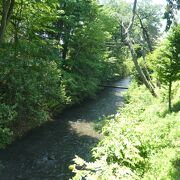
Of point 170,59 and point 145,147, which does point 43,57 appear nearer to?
point 170,59

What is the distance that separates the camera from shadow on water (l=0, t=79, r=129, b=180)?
1361 centimetres

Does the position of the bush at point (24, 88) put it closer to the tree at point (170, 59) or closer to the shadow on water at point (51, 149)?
the shadow on water at point (51, 149)

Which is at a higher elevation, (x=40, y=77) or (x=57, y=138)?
(x=40, y=77)

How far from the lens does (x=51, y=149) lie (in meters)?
16.8

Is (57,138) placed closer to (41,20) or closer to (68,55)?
(41,20)

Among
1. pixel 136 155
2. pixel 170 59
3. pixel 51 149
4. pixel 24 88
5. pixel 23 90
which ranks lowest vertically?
pixel 51 149

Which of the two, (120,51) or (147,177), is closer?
(147,177)

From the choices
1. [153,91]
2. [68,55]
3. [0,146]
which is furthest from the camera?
[68,55]

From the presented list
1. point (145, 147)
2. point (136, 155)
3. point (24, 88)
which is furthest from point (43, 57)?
point (136, 155)

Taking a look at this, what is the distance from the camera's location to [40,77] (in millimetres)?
18250

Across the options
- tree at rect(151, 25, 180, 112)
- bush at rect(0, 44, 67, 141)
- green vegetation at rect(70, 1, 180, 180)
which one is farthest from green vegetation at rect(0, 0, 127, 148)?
tree at rect(151, 25, 180, 112)

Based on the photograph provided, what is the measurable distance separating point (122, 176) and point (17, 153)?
28.7 feet

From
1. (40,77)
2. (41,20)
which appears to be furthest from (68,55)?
(40,77)

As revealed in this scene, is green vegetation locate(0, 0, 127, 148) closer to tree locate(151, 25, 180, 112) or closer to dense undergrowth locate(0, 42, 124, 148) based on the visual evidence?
dense undergrowth locate(0, 42, 124, 148)
